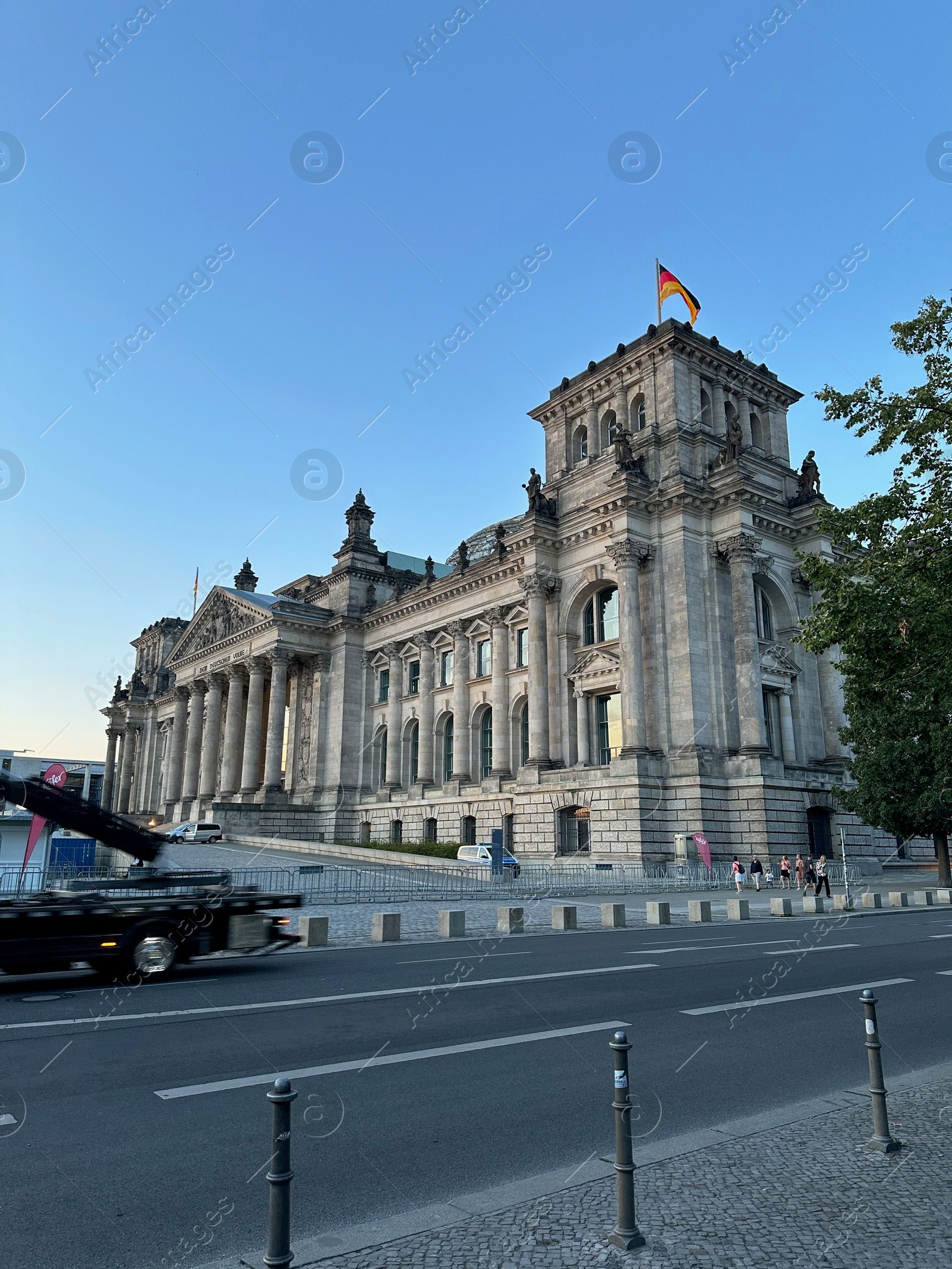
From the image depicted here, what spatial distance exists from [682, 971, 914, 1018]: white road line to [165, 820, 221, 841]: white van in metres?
49.3

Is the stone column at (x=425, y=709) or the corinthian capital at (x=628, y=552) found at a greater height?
the corinthian capital at (x=628, y=552)

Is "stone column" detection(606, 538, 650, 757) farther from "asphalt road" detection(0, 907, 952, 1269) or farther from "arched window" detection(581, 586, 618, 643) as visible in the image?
"asphalt road" detection(0, 907, 952, 1269)

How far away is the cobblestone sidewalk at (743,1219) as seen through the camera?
430 cm

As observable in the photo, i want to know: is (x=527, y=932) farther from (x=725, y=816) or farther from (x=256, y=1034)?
(x=725, y=816)

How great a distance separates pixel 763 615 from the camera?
148 ft

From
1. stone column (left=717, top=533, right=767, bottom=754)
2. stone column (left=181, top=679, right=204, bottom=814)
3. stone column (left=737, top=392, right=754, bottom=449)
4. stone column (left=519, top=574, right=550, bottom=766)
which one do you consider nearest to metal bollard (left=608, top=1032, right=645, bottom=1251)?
stone column (left=717, top=533, right=767, bottom=754)

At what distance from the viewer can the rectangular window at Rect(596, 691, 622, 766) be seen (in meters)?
43.8

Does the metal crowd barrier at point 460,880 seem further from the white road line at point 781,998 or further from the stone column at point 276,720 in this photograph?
the stone column at point 276,720

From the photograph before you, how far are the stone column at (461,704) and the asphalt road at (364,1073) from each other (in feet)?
125

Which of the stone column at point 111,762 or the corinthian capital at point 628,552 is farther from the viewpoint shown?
the stone column at point 111,762

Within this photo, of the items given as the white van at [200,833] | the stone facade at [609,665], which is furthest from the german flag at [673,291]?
the white van at [200,833]

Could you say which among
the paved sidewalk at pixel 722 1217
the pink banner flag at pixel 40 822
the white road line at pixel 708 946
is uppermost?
the pink banner flag at pixel 40 822

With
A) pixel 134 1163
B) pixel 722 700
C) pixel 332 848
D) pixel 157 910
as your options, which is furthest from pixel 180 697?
pixel 134 1163

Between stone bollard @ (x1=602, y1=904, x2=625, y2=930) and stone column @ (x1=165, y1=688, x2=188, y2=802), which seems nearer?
stone bollard @ (x1=602, y1=904, x2=625, y2=930)
